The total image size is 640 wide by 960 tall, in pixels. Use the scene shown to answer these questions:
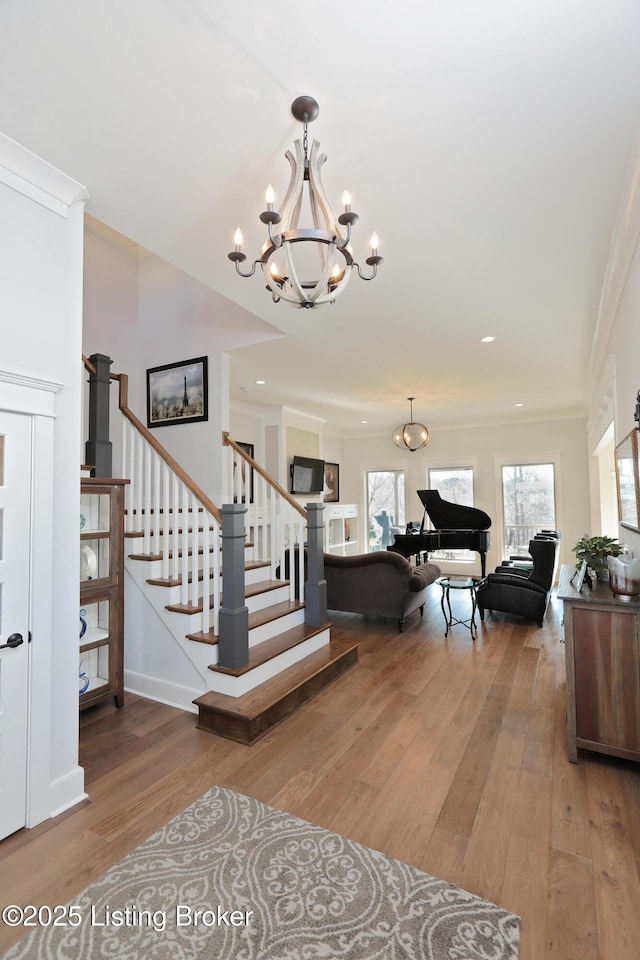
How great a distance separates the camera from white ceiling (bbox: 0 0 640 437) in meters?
1.53

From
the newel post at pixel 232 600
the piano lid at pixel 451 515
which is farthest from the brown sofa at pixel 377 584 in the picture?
the newel post at pixel 232 600

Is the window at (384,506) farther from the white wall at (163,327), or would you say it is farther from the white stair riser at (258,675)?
the white stair riser at (258,675)

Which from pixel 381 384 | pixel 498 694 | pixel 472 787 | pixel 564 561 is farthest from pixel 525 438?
pixel 472 787

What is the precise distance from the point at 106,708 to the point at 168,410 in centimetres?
324

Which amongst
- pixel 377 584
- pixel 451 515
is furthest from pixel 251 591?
pixel 451 515

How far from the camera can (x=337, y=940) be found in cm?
155

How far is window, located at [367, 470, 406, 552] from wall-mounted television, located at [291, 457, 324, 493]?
2066mm

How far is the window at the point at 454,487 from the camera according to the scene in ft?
30.2

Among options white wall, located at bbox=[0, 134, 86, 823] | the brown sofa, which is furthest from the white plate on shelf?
the brown sofa

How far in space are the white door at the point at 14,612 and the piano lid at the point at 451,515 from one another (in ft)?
19.6

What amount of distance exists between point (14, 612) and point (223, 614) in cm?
133

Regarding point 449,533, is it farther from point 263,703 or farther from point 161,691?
point 161,691

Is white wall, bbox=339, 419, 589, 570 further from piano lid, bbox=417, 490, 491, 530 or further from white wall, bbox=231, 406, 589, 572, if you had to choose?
piano lid, bbox=417, 490, 491, 530

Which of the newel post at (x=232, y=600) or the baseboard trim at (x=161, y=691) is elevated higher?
the newel post at (x=232, y=600)
